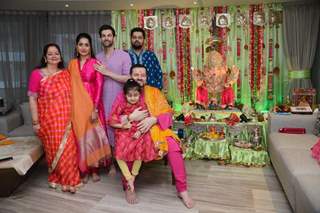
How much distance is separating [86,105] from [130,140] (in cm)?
62

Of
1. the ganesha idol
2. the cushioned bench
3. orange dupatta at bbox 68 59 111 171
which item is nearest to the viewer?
the cushioned bench

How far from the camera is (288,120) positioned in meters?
3.15

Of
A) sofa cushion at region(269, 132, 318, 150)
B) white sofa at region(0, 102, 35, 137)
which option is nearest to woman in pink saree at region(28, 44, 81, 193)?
white sofa at region(0, 102, 35, 137)

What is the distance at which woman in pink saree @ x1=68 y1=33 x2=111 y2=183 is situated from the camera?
9.21ft

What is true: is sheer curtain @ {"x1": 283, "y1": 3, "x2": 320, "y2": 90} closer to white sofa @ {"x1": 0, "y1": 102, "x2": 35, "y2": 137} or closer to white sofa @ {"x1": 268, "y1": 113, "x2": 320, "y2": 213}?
white sofa @ {"x1": 268, "y1": 113, "x2": 320, "y2": 213}

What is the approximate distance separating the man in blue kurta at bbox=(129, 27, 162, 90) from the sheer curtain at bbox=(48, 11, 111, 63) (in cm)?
166

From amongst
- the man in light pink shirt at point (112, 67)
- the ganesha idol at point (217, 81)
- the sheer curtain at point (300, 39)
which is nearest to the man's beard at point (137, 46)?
the man in light pink shirt at point (112, 67)

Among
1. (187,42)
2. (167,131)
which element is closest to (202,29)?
(187,42)

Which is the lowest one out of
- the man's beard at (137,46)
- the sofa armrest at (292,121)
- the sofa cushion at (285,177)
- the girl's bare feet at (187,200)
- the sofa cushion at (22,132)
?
the girl's bare feet at (187,200)

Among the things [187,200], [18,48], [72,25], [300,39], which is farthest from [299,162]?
[18,48]

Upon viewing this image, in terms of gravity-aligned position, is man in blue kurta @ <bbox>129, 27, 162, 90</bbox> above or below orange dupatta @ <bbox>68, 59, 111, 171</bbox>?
above

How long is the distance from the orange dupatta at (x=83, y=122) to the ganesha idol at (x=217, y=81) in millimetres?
1752

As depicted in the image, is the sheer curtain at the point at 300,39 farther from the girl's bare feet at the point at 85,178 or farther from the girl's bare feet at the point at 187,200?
the girl's bare feet at the point at 85,178

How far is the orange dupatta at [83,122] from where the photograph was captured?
9.21 feet
